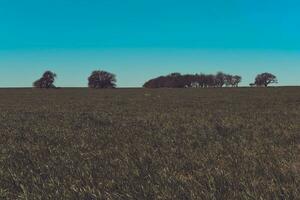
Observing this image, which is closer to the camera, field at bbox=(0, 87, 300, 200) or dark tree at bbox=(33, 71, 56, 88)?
field at bbox=(0, 87, 300, 200)

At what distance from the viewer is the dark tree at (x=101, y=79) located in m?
192

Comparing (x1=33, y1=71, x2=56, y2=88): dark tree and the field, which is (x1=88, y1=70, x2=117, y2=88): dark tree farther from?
the field

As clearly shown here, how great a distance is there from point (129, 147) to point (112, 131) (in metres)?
3.43

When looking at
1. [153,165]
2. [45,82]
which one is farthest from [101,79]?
[153,165]

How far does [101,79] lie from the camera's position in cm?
19362

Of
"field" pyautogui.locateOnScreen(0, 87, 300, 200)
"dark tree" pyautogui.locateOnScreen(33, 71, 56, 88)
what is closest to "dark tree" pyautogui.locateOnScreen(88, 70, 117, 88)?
"dark tree" pyautogui.locateOnScreen(33, 71, 56, 88)

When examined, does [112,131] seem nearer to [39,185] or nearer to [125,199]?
[39,185]

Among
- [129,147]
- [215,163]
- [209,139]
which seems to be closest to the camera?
[215,163]

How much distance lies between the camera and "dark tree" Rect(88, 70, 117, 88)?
628 ft

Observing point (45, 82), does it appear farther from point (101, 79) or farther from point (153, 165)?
point (153, 165)

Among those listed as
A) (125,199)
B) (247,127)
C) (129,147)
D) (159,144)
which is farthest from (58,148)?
(247,127)

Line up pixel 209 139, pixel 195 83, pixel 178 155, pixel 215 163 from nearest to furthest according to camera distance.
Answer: pixel 215 163 → pixel 178 155 → pixel 209 139 → pixel 195 83

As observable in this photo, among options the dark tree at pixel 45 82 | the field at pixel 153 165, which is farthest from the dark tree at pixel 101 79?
the field at pixel 153 165

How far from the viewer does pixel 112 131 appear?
41.0 ft
